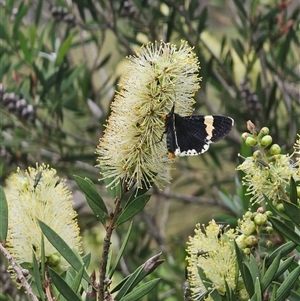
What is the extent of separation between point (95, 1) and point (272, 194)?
60.8 inches

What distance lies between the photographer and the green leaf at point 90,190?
3.05 feet

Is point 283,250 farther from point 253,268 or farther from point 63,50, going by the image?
point 63,50

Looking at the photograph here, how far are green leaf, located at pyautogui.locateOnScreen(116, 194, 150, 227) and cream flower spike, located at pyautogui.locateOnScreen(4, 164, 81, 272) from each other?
126mm

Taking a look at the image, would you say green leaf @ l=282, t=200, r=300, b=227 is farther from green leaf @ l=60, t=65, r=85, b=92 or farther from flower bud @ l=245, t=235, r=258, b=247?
green leaf @ l=60, t=65, r=85, b=92

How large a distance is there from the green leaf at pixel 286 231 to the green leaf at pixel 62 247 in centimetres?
29

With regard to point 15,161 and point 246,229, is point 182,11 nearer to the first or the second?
point 15,161

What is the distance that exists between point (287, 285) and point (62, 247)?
1.06 feet

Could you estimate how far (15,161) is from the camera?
234cm

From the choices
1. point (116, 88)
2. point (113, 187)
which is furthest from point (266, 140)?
point (116, 88)

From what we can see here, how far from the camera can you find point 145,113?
932 millimetres

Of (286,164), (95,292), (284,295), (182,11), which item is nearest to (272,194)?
(286,164)

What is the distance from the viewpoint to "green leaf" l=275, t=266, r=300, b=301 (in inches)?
33.3

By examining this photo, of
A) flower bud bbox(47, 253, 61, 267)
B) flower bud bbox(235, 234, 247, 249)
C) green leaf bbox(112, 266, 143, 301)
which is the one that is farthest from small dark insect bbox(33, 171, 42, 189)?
flower bud bbox(235, 234, 247, 249)

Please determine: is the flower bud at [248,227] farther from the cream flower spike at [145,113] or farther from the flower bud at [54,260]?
the flower bud at [54,260]
